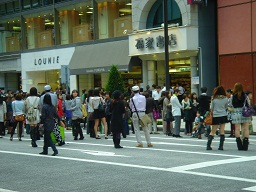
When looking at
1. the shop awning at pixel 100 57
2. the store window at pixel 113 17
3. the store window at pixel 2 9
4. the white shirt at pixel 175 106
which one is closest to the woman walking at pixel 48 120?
the white shirt at pixel 175 106

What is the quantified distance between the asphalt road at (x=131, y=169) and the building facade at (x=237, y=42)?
12.4 meters

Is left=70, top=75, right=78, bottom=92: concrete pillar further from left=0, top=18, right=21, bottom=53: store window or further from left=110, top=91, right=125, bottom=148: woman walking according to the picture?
left=110, top=91, right=125, bottom=148: woman walking

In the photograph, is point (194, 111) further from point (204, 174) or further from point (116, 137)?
point (204, 174)

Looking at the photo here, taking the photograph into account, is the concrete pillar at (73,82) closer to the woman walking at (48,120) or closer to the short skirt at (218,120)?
the woman walking at (48,120)

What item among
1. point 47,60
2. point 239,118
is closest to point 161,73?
point 47,60

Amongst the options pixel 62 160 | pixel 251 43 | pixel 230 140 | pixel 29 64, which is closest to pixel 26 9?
pixel 29 64

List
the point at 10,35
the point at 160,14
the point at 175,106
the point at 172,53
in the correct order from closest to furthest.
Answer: the point at 175,106, the point at 172,53, the point at 160,14, the point at 10,35

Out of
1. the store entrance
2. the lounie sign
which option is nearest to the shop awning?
the lounie sign

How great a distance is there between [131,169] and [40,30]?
111 ft

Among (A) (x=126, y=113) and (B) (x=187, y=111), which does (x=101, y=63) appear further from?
(B) (x=187, y=111)

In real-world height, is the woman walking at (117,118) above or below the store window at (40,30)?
below

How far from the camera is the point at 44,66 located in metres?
42.1

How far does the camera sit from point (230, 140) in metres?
17.5

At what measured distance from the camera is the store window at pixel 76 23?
38.8 meters
